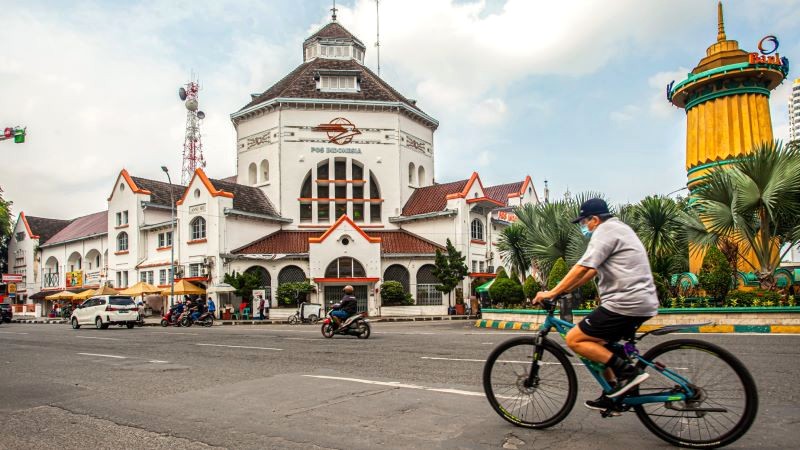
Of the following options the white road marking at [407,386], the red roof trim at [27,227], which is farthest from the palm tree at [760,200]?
the red roof trim at [27,227]

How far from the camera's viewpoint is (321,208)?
46.1 meters

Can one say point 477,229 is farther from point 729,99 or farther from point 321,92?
point 729,99

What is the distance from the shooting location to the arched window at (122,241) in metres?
47.2

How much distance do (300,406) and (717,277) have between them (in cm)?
1523

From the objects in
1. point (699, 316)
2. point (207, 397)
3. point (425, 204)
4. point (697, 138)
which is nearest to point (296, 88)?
point (425, 204)

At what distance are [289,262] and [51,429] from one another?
1367 inches

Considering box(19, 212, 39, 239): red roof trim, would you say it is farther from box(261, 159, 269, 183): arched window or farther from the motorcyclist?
the motorcyclist

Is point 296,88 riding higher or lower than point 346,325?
higher

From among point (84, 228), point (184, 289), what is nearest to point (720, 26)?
point (184, 289)

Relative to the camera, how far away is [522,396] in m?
5.33

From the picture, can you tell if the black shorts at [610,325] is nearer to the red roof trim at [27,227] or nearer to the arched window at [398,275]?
the arched window at [398,275]

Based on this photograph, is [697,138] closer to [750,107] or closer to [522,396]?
[750,107]

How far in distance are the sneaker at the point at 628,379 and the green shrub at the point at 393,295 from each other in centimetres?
3451

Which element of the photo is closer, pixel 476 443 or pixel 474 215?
pixel 476 443
